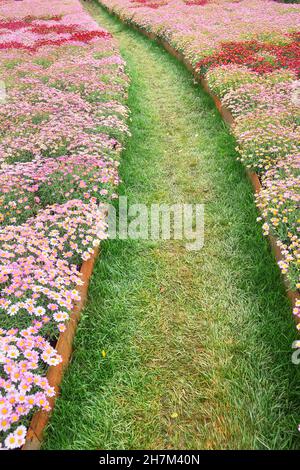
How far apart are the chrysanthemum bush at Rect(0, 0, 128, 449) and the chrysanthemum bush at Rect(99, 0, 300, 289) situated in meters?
2.23

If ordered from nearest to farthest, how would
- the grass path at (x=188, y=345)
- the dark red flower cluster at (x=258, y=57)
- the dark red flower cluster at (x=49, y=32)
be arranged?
1. the grass path at (x=188, y=345)
2. the dark red flower cluster at (x=258, y=57)
3. the dark red flower cluster at (x=49, y=32)

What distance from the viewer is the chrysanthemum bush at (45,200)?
281cm

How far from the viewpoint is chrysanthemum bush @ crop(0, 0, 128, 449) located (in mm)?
2814

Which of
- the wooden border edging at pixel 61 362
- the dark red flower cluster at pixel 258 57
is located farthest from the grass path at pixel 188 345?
the dark red flower cluster at pixel 258 57

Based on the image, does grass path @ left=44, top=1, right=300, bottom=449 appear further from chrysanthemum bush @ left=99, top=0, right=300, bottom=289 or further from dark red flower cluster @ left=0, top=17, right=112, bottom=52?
dark red flower cluster @ left=0, top=17, right=112, bottom=52

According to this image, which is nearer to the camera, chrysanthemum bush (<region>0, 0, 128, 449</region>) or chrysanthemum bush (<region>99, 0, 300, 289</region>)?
chrysanthemum bush (<region>0, 0, 128, 449</region>)

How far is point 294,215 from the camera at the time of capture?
167 inches

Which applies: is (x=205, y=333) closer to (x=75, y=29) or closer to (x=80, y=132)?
(x=80, y=132)

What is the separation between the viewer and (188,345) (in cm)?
370

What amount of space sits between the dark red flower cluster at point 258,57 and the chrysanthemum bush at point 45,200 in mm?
2662

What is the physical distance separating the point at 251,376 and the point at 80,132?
4.79m

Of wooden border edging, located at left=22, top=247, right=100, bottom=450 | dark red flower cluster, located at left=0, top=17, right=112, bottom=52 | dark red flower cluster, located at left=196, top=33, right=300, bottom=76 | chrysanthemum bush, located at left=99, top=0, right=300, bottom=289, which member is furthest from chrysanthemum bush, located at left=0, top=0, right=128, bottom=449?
dark red flower cluster, located at left=0, top=17, right=112, bottom=52

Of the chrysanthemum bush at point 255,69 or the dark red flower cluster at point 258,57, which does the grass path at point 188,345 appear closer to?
the chrysanthemum bush at point 255,69
